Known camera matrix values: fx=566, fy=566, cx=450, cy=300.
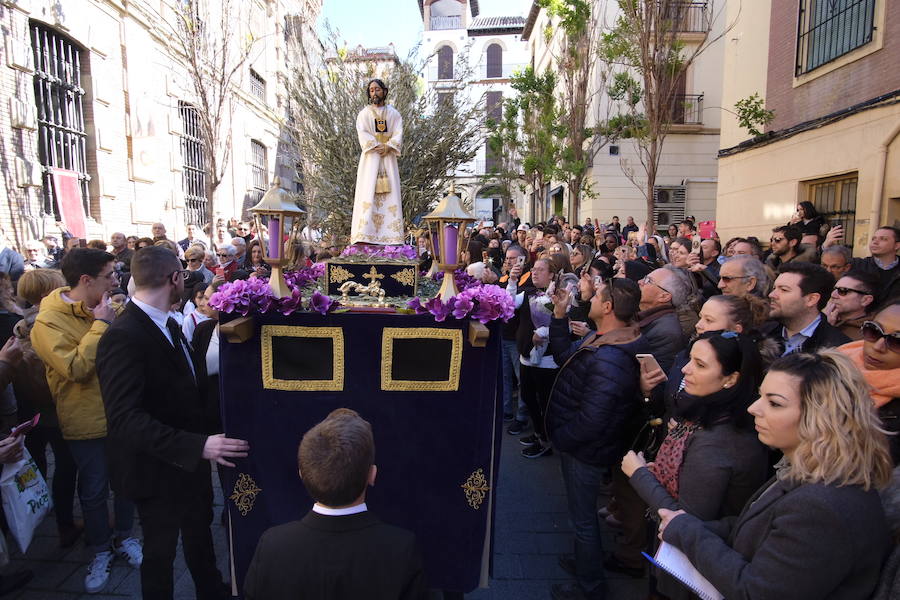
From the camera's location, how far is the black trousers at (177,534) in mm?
2668

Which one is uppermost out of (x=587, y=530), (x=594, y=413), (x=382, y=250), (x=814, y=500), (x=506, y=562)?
(x=382, y=250)

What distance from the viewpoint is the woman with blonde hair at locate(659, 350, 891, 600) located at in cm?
156

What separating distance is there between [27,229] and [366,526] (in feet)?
42.0

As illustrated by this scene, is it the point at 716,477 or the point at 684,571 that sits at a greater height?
the point at 716,477

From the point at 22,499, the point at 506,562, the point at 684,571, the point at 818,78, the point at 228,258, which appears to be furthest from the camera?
the point at 818,78

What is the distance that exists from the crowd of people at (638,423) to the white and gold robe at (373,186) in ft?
5.18

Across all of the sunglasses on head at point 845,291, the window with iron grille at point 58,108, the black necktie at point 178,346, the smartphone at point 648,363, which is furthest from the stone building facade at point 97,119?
the sunglasses on head at point 845,291

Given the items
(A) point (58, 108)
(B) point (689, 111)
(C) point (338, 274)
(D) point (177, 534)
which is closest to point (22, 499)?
(D) point (177, 534)

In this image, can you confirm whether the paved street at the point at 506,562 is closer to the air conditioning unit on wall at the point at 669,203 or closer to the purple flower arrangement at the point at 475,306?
the purple flower arrangement at the point at 475,306

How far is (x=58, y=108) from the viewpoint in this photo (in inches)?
495

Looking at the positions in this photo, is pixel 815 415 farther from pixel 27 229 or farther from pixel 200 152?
pixel 200 152

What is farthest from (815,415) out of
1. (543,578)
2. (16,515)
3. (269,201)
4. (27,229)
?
(27,229)

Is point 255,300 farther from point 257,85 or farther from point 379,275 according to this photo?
point 257,85

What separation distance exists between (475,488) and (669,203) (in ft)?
61.2
